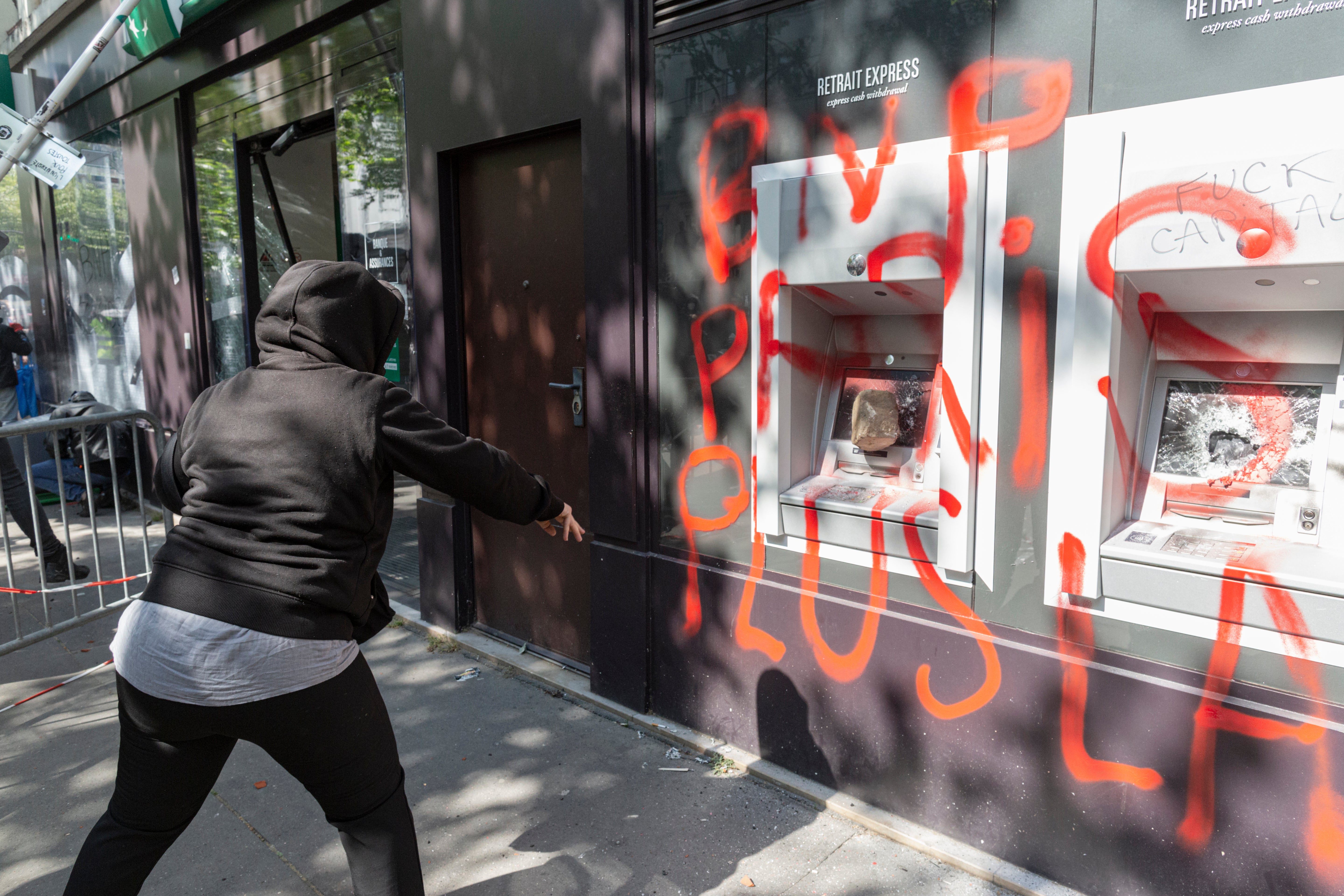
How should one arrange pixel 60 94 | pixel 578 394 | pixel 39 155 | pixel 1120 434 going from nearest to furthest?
1. pixel 1120 434
2. pixel 578 394
3. pixel 60 94
4. pixel 39 155

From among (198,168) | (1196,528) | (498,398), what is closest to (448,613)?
(498,398)

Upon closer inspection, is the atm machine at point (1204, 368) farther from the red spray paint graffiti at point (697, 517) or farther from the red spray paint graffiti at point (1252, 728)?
the red spray paint graffiti at point (697, 517)

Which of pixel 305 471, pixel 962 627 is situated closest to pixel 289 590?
pixel 305 471

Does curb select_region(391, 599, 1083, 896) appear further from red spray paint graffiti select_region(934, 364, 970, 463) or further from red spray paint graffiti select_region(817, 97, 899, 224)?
red spray paint graffiti select_region(817, 97, 899, 224)

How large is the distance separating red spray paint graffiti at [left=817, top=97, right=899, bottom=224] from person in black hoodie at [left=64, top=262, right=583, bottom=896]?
131 cm

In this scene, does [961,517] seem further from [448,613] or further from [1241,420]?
[448,613]

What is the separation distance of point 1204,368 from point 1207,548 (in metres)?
0.45

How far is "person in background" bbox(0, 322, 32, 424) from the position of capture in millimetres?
A: 7070

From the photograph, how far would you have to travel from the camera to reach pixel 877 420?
2766 millimetres

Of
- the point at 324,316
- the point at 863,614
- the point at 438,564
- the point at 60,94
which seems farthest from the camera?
the point at 60,94

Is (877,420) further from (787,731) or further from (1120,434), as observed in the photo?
(787,731)

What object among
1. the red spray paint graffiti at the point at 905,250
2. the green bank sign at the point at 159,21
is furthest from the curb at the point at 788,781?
the green bank sign at the point at 159,21

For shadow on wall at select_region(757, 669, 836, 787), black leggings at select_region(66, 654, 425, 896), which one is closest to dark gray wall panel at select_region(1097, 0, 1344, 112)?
shadow on wall at select_region(757, 669, 836, 787)

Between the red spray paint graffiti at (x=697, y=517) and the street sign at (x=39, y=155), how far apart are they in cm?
418
